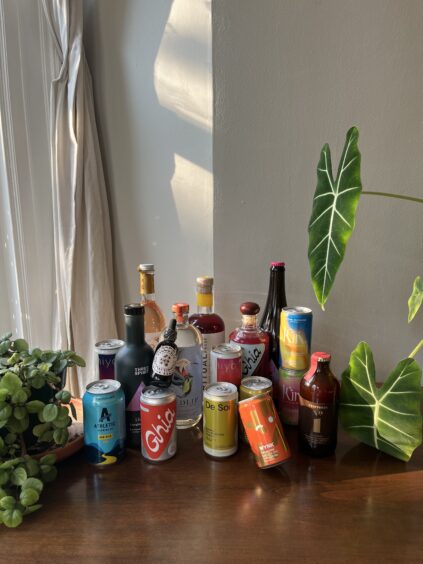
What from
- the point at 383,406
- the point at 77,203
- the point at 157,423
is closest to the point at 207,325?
the point at 157,423

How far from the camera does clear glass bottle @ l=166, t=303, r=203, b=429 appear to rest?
34.8 inches

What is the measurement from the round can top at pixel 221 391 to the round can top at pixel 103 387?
16 cm

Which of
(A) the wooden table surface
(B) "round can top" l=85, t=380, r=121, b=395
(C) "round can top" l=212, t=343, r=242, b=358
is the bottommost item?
(A) the wooden table surface

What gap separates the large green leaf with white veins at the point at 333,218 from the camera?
2.39 ft

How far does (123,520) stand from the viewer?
0.64 m

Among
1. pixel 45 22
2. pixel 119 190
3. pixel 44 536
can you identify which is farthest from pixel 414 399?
pixel 45 22

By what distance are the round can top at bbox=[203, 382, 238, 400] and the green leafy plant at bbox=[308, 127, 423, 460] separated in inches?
8.6

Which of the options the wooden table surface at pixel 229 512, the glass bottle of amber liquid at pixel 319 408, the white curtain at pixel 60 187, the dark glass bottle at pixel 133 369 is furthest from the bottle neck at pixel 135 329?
the white curtain at pixel 60 187

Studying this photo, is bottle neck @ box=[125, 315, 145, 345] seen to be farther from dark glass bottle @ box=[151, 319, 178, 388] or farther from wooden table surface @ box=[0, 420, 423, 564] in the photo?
wooden table surface @ box=[0, 420, 423, 564]

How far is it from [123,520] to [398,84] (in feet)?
3.43

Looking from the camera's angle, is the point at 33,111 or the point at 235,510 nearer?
the point at 235,510

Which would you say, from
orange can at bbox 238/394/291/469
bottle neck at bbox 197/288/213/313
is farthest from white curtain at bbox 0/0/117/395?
orange can at bbox 238/394/291/469

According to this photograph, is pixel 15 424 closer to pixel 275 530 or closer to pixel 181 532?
pixel 181 532

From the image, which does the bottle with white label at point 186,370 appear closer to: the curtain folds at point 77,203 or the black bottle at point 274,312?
the black bottle at point 274,312
